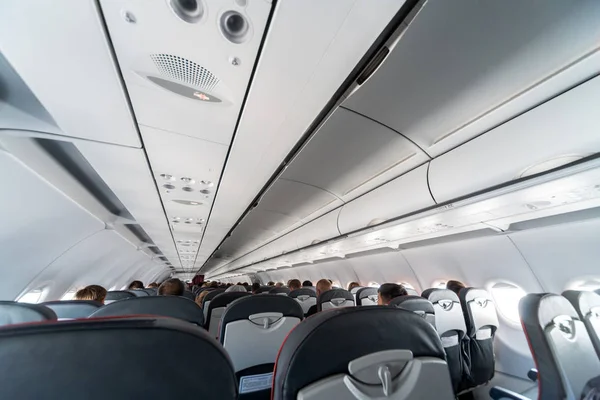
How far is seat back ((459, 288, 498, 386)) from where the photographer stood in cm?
347

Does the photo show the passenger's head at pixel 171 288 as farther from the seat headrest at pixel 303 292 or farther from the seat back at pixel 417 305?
the seat back at pixel 417 305

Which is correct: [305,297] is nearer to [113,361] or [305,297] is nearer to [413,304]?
[413,304]

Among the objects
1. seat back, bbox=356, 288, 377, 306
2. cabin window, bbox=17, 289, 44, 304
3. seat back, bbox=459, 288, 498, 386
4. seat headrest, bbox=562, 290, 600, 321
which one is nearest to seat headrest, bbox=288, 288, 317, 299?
seat back, bbox=356, 288, 377, 306

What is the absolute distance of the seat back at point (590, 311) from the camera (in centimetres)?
224

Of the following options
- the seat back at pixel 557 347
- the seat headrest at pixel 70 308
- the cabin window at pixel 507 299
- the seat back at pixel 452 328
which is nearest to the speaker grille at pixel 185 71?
the seat headrest at pixel 70 308

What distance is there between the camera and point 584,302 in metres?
2.29

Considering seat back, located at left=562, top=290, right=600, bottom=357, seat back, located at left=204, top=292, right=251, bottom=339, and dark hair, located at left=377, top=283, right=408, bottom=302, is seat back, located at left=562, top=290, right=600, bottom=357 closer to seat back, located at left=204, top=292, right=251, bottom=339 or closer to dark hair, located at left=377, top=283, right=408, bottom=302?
dark hair, located at left=377, top=283, right=408, bottom=302

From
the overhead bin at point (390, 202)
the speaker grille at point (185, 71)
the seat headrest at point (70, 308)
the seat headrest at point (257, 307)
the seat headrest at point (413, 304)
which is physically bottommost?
the seat headrest at point (413, 304)

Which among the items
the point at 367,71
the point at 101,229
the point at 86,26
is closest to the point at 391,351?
the point at 367,71

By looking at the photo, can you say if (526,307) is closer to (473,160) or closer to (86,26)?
(473,160)

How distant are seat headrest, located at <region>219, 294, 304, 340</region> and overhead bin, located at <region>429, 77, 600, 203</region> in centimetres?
208

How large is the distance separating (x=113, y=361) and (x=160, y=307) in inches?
84.7

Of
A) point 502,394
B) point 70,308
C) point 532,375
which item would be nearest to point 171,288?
point 70,308

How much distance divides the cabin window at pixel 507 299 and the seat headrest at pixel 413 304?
2799 millimetres
